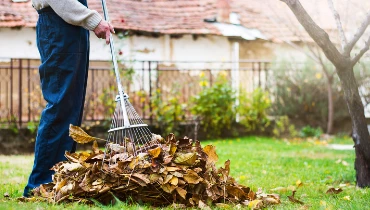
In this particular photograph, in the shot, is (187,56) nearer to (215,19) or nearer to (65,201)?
(215,19)

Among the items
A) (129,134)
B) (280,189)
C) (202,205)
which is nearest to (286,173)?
(280,189)

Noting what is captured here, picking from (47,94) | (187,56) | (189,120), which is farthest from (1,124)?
(47,94)

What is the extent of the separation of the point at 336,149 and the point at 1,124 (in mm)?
4829

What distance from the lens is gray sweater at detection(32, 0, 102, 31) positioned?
3.45 metres

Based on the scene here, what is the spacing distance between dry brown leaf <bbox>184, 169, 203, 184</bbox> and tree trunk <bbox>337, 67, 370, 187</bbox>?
5.40 ft

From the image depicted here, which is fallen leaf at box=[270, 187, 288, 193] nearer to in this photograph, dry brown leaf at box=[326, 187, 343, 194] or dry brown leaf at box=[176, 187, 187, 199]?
dry brown leaf at box=[326, 187, 343, 194]

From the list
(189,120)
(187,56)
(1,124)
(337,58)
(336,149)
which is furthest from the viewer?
(187,56)

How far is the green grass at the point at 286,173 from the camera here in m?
3.47

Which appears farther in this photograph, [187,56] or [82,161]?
[187,56]

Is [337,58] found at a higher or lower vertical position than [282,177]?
higher

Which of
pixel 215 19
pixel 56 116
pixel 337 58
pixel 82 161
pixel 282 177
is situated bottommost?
pixel 282 177

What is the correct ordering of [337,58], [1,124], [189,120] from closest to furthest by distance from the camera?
[337,58] → [1,124] → [189,120]

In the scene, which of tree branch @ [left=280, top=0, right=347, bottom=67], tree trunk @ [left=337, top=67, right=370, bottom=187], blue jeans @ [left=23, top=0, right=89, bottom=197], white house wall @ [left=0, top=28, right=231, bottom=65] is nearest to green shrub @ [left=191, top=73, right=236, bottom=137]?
white house wall @ [left=0, top=28, right=231, bottom=65]

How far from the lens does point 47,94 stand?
3611mm
